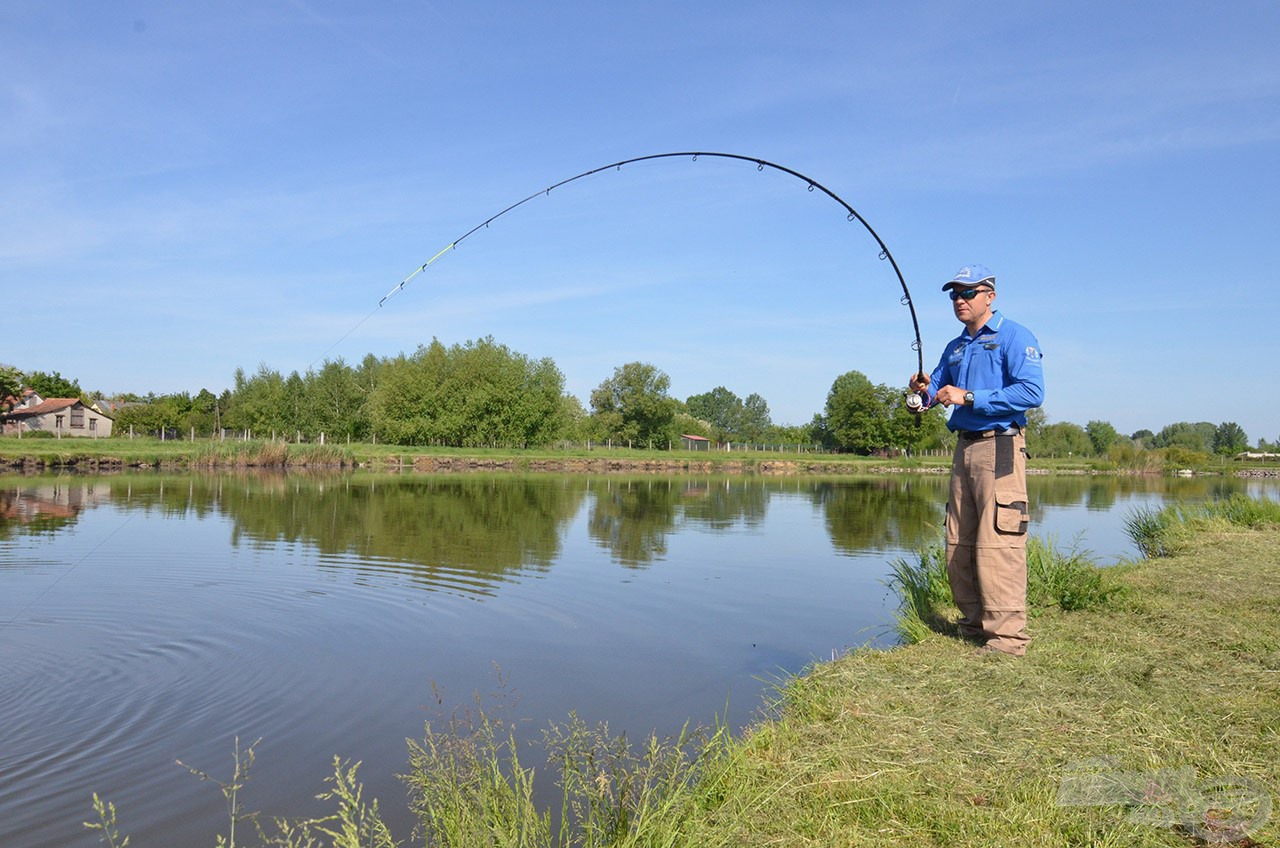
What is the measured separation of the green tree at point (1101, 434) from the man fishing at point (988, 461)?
144 meters

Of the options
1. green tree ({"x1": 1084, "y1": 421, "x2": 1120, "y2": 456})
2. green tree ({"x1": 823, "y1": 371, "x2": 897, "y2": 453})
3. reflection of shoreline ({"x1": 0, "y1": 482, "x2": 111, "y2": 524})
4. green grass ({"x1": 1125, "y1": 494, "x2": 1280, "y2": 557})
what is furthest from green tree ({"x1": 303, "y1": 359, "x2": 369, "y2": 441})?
green tree ({"x1": 1084, "y1": 421, "x2": 1120, "y2": 456})

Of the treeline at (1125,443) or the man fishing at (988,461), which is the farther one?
the treeline at (1125,443)

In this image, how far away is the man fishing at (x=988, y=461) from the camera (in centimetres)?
616

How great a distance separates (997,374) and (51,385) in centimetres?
10370

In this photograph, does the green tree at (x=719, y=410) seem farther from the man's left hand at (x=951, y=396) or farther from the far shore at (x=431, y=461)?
the man's left hand at (x=951, y=396)

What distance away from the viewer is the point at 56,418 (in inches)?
3157

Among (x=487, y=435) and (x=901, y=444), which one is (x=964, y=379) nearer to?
(x=487, y=435)

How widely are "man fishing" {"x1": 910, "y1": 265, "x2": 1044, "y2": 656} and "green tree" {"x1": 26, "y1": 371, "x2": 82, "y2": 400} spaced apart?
99898 mm

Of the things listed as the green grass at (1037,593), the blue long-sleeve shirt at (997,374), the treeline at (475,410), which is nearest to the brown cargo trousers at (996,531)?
the blue long-sleeve shirt at (997,374)

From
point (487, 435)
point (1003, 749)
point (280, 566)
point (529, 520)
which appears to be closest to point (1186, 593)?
point (1003, 749)

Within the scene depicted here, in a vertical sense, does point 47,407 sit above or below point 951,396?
above

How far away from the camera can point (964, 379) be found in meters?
6.64

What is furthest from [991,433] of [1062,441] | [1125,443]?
[1125,443]

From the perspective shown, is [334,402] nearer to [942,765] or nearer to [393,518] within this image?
[393,518]
